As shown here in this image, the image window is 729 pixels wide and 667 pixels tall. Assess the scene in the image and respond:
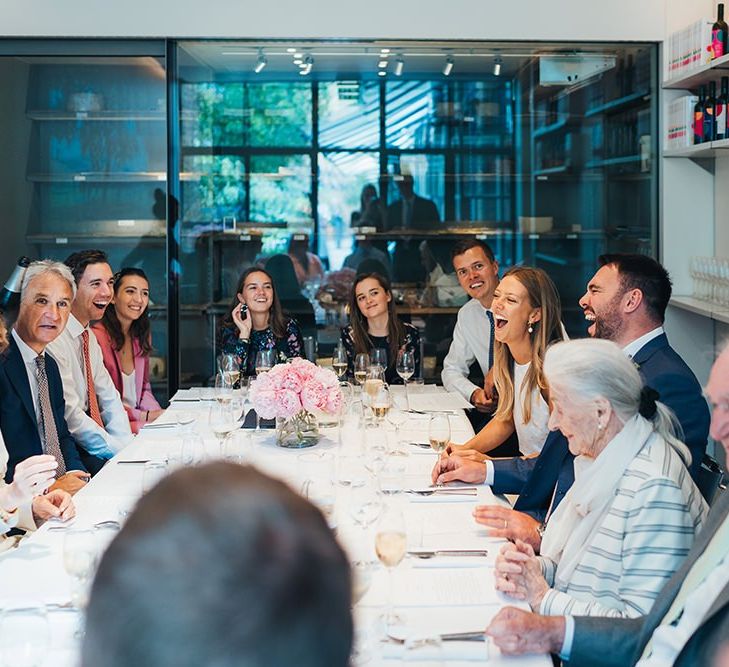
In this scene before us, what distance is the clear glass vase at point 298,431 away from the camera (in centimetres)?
354

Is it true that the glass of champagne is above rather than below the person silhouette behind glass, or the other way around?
below

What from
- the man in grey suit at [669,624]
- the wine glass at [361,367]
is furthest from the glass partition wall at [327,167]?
the man in grey suit at [669,624]

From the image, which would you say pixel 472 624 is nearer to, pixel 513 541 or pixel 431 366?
pixel 513 541

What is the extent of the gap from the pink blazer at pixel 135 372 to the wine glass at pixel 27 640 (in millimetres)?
3342

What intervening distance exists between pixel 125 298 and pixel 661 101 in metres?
3.05

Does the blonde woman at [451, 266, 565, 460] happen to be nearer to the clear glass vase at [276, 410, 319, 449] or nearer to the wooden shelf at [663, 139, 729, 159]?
the clear glass vase at [276, 410, 319, 449]

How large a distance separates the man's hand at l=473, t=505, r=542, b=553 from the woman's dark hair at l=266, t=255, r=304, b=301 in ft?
10.9

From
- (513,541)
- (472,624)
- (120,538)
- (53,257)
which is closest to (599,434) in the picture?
(513,541)

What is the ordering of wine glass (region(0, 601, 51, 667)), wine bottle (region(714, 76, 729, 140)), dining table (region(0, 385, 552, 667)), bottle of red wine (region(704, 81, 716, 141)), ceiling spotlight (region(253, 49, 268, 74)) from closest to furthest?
wine glass (region(0, 601, 51, 667)), dining table (region(0, 385, 552, 667)), wine bottle (region(714, 76, 729, 140)), bottle of red wine (region(704, 81, 716, 141)), ceiling spotlight (region(253, 49, 268, 74))

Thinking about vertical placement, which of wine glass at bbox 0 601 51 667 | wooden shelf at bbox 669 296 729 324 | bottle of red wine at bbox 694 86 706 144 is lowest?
wine glass at bbox 0 601 51 667

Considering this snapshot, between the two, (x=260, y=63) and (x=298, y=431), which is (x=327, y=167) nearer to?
(x=260, y=63)

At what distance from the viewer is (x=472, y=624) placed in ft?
6.32

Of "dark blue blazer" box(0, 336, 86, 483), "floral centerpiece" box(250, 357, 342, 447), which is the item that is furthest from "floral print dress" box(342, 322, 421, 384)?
"dark blue blazer" box(0, 336, 86, 483)

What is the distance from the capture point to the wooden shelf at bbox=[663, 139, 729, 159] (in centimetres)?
477
